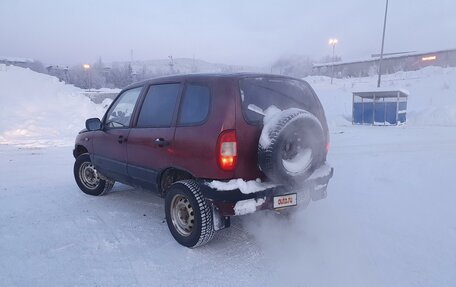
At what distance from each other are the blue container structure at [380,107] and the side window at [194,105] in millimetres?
17964

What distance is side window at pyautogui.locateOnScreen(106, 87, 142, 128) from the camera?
4873 millimetres

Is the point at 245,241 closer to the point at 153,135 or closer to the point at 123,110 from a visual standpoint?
the point at 153,135

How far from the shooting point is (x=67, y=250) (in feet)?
12.5

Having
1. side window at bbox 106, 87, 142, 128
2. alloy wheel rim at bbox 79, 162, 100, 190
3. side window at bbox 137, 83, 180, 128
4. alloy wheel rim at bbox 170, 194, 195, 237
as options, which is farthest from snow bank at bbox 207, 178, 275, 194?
alloy wheel rim at bbox 79, 162, 100, 190

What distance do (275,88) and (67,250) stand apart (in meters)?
2.96

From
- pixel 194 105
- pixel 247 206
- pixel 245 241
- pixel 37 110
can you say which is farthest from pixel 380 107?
pixel 247 206

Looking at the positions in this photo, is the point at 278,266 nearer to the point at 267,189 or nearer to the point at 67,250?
the point at 267,189

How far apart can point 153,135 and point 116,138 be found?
1.00 m

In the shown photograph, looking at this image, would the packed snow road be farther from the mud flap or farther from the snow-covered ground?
the mud flap

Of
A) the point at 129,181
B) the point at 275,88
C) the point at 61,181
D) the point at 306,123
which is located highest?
the point at 275,88

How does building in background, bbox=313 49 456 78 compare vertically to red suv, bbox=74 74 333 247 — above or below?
above

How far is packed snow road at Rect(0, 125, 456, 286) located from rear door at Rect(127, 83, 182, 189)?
75cm

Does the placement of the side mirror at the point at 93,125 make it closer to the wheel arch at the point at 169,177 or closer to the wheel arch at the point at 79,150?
the wheel arch at the point at 79,150

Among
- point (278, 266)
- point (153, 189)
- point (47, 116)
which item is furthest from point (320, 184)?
point (47, 116)
